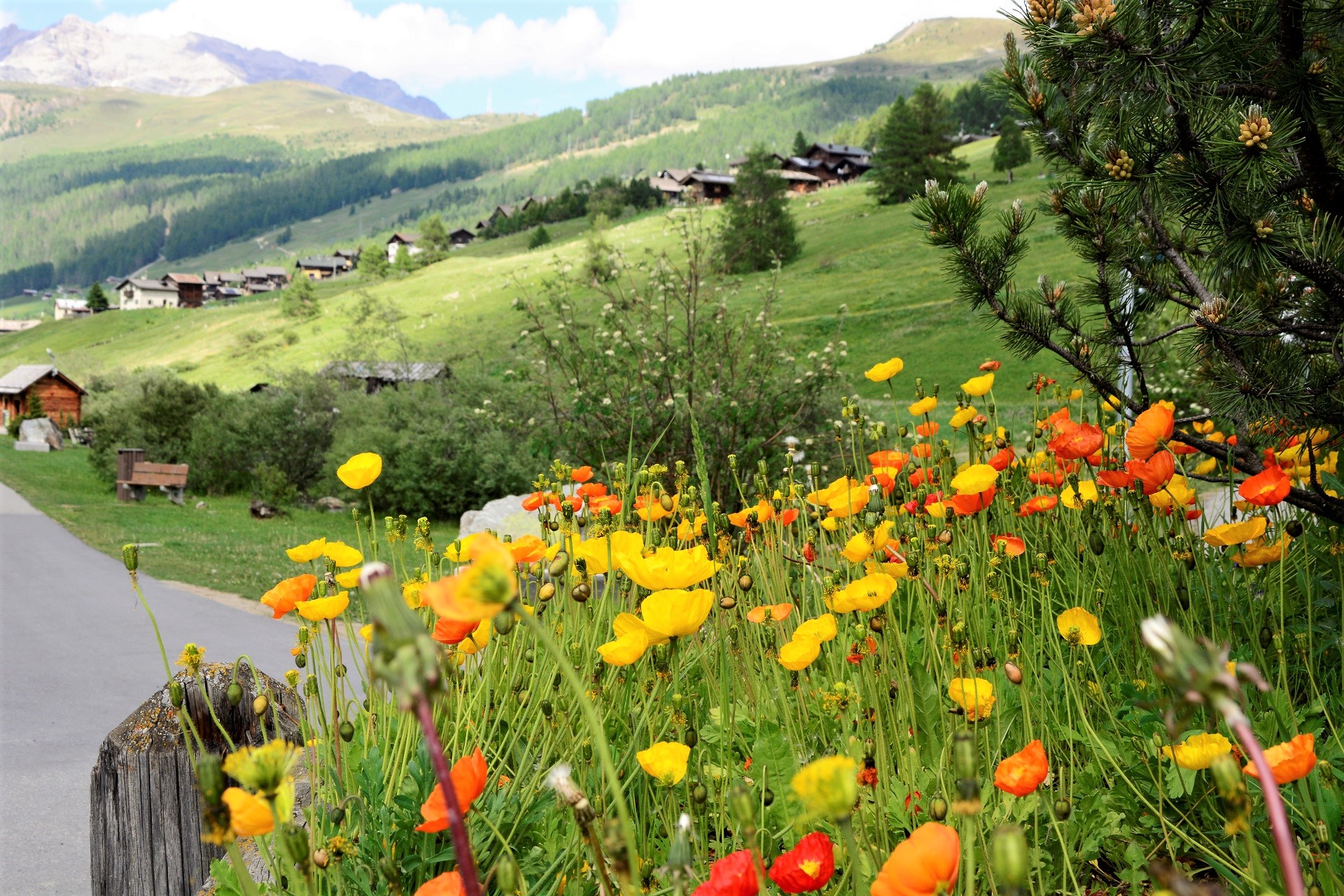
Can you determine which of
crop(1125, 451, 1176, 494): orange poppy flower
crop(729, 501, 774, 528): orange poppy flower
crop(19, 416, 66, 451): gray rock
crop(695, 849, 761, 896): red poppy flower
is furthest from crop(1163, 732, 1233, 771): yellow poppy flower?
crop(19, 416, 66, 451): gray rock

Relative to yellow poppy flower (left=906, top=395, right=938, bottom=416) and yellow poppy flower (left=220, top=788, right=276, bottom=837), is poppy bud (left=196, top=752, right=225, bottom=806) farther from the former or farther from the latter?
yellow poppy flower (left=906, top=395, right=938, bottom=416)

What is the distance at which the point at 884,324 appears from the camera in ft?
82.5

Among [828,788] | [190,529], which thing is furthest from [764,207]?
[828,788]

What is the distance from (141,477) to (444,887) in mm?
17893

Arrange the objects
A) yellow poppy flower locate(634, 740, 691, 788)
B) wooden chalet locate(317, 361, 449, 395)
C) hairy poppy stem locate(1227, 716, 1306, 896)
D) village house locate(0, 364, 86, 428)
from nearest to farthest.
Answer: hairy poppy stem locate(1227, 716, 1306, 896) → yellow poppy flower locate(634, 740, 691, 788) → wooden chalet locate(317, 361, 449, 395) → village house locate(0, 364, 86, 428)

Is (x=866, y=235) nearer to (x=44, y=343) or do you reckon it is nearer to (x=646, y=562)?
(x=646, y=562)

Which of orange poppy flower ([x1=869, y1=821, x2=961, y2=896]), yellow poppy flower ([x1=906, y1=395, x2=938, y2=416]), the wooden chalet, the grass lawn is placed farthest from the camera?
the wooden chalet

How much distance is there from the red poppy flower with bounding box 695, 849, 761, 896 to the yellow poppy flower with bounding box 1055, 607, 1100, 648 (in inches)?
32.7

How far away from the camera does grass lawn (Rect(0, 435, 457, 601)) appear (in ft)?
32.6

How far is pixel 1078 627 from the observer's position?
4.83 feet

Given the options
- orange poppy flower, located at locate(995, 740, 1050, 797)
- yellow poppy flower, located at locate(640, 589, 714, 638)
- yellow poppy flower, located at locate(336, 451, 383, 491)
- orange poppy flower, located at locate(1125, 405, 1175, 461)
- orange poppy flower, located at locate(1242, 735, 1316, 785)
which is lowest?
orange poppy flower, located at locate(995, 740, 1050, 797)

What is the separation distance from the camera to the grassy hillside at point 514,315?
2288 cm

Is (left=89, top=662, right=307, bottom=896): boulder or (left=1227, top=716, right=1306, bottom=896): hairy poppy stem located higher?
(left=1227, top=716, right=1306, bottom=896): hairy poppy stem

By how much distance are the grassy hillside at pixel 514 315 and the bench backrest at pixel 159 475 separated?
20.2ft
